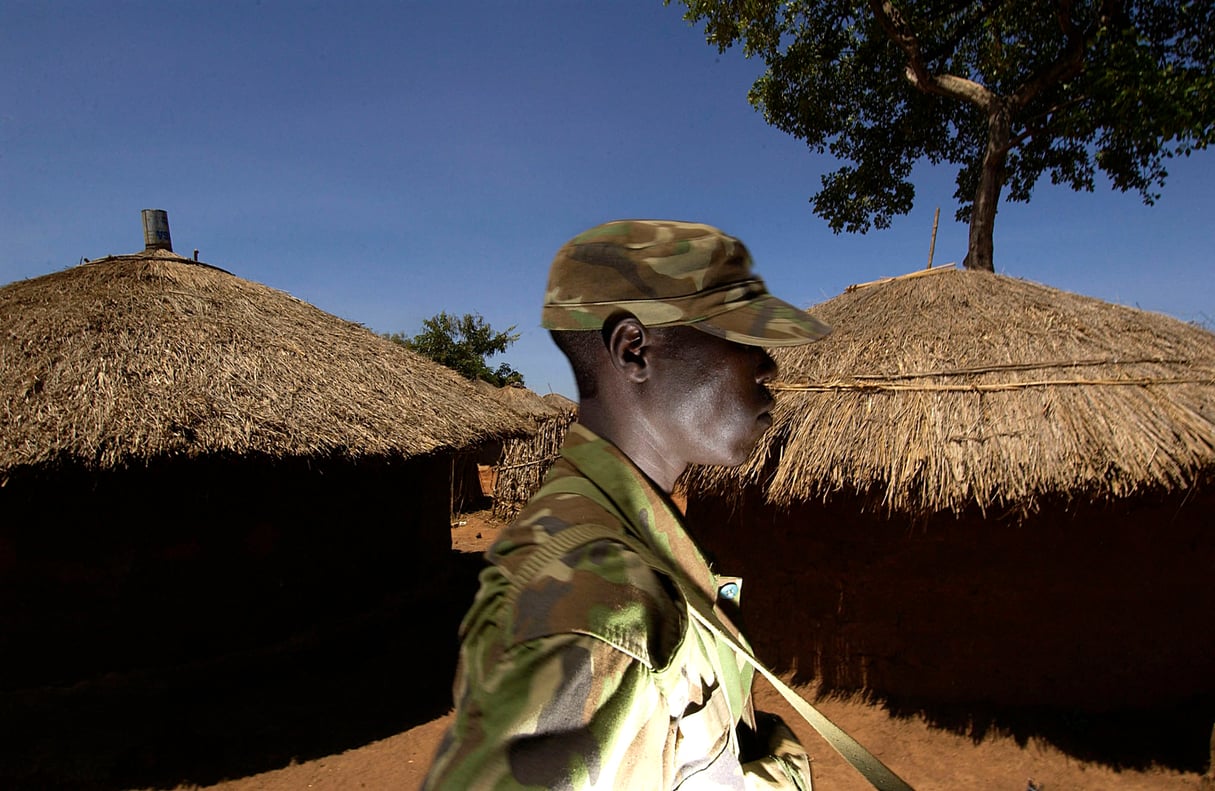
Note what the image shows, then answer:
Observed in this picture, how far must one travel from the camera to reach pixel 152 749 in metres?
4.90

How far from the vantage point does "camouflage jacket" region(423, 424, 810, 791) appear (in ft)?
2.28

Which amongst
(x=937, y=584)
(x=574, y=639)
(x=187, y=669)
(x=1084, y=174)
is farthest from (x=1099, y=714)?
(x=1084, y=174)

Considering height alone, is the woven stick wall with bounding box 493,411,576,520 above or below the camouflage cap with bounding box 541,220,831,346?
below

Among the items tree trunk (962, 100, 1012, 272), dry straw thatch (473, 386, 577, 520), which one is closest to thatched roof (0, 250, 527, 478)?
dry straw thatch (473, 386, 577, 520)

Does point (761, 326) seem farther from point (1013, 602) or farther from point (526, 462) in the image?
point (526, 462)

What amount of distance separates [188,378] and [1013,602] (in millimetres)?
6878

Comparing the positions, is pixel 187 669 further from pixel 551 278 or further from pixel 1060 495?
pixel 1060 495

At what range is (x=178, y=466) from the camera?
5578mm

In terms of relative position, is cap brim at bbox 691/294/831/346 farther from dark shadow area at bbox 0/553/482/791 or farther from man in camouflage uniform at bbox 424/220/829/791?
dark shadow area at bbox 0/553/482/791

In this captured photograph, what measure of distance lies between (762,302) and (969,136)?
12.5 meters

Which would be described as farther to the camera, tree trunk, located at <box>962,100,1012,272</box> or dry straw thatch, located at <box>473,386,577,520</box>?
dry straw thatch, located at <box>473,386,577,520</box>

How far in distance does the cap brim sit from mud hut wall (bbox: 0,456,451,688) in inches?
213

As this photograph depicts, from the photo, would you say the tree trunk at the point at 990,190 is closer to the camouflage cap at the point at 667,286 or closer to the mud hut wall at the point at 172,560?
the mud hut wall at the point at 172,560

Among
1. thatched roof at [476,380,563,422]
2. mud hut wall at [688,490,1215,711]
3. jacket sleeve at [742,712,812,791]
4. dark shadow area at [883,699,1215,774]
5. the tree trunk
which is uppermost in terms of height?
the tree trunk
